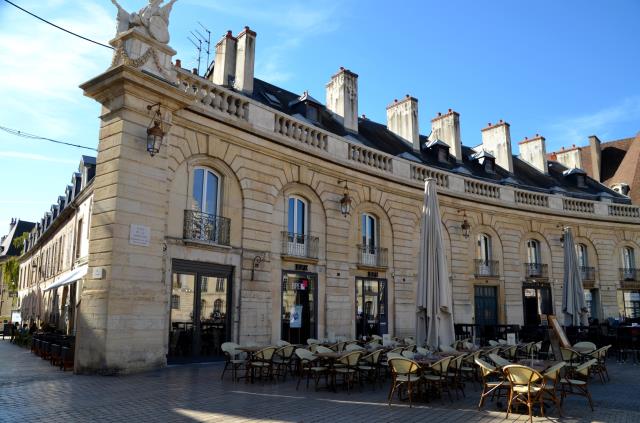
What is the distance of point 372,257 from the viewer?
17.2 metres

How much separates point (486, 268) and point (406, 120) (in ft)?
24.9

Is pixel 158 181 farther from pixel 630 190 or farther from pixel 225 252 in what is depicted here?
pixel 630 190

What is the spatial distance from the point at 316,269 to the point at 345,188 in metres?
2.89

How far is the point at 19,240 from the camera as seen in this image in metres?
48.0

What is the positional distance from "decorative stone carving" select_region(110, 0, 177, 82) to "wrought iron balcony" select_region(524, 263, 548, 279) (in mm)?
16701

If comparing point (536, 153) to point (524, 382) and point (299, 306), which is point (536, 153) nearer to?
point (299, 306)

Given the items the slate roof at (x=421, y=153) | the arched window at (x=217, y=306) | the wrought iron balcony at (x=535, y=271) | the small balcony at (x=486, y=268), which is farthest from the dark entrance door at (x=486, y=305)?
the arched window at (x=217, y=306)

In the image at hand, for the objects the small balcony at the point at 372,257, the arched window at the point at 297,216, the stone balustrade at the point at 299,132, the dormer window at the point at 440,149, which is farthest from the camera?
the dormer window at the point at 440,149

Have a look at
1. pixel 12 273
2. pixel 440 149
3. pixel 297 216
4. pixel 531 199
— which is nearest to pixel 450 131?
pixel 440 149

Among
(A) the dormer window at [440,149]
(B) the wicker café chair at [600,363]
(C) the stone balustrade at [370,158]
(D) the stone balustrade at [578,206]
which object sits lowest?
(B) the wicker café chair at [600,363]

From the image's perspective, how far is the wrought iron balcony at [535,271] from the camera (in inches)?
862

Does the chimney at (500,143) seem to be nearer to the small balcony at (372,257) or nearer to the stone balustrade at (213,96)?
the small balcony at (372,257)

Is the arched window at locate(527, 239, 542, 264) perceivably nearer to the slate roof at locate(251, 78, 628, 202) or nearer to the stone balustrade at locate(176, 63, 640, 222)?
the stone balustrade at locate(176, 63, 640, 222)

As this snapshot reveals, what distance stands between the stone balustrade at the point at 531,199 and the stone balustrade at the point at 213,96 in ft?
45.3
